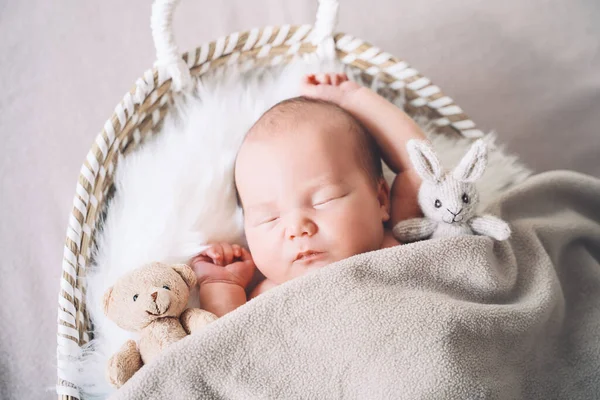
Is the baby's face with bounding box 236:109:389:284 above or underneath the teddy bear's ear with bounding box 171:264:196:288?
above

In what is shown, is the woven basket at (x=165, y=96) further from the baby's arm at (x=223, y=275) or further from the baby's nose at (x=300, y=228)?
the baby's nose at (x=300, y=228)

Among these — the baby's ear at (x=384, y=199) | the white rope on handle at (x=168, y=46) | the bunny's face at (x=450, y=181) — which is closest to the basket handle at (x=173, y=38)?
the white rope on handle at (x=168, y=46)

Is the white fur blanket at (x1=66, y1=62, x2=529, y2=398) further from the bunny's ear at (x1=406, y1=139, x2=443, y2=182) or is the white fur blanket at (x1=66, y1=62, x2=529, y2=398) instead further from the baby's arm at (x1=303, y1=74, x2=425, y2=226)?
the bunny's ear at (x1=406, y1=139, x2=443, y2=182)

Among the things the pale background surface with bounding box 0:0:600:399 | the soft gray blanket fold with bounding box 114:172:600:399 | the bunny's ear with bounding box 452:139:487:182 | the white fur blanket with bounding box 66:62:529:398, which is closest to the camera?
the soft gray blanket fold with bounding box 114:172:600:399

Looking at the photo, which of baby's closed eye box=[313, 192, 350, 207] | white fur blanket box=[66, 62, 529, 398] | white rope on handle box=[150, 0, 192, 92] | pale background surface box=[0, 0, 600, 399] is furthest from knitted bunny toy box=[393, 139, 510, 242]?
pale background surface box=[0, 0, 600, 399]

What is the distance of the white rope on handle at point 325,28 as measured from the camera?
1.17 m

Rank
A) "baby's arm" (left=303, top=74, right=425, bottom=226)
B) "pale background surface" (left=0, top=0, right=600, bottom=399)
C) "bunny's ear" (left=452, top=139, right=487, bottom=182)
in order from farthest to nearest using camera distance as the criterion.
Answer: "pale background surface" (left=0, top=0, right=600, bottom=399)
"baby's arm" (left=303, top=74, right=425, bottom=226)
"bunny's ear" (left=452, top=139, right=487, bottom=182)

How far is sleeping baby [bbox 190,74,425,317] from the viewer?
0.94m

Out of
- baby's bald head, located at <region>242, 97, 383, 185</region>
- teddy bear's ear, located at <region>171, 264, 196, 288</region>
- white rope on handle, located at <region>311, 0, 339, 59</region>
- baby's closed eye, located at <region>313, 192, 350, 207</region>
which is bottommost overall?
teddy bear's ear, located at <region>171, 264, 196, 288</region>

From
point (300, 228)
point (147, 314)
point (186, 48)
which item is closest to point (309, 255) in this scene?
point (300, 228)

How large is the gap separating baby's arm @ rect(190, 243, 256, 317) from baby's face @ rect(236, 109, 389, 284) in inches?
2.4

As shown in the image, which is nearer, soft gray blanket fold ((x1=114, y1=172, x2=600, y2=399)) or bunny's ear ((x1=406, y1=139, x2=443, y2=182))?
soft gray blanket fold ((x1=114, y1=172, x2=600, y2=399))

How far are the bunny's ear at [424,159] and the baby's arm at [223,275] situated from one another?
39 centimetres

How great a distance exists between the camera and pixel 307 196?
953 millimetres
